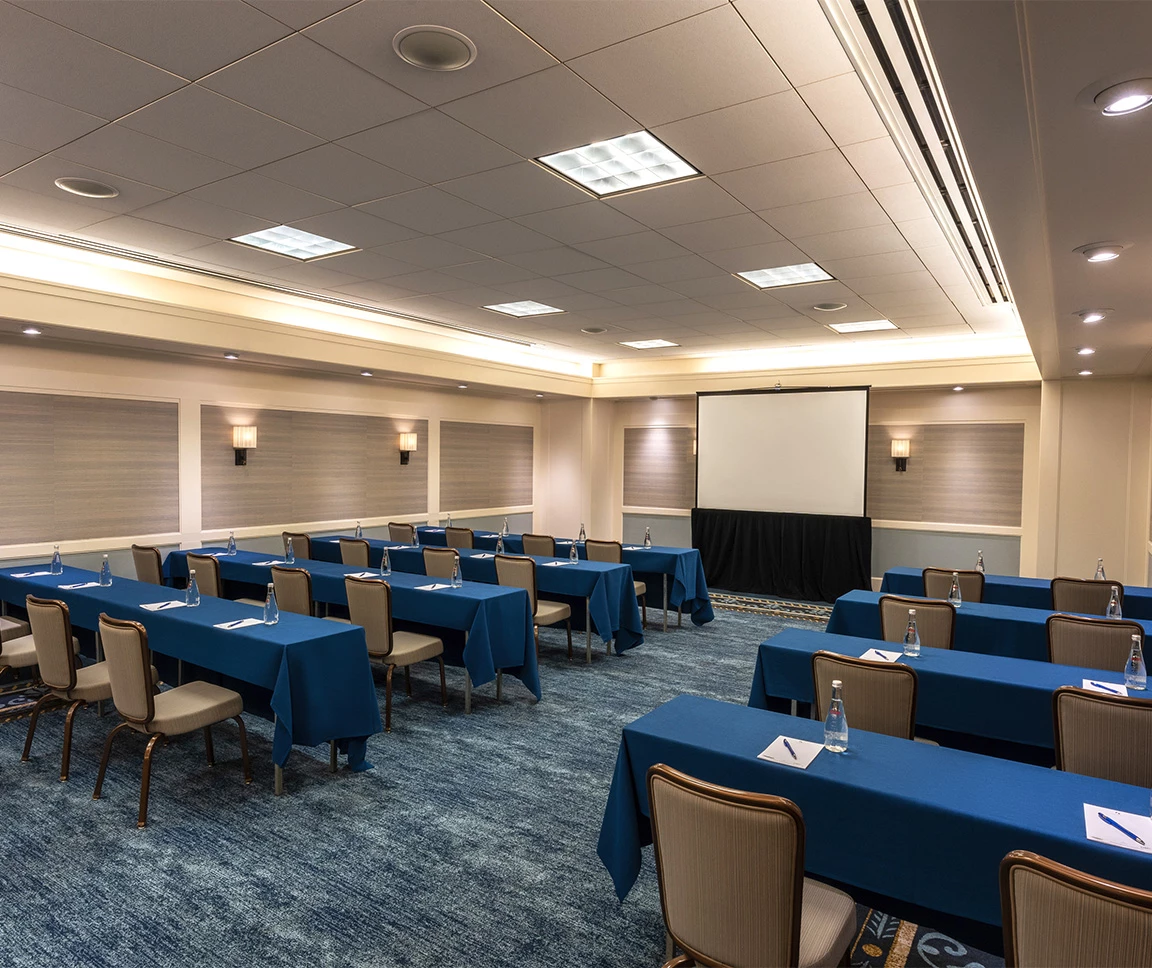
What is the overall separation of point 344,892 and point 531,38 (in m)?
3.34

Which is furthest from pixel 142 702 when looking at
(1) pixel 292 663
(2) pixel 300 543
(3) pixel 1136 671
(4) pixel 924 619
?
(2) pixel 300 543

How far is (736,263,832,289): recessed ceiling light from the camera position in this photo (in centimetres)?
593

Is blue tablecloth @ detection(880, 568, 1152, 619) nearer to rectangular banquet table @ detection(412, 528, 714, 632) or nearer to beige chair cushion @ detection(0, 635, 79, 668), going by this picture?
rectangular banquet table @ detection(412, 528, 714, 632)

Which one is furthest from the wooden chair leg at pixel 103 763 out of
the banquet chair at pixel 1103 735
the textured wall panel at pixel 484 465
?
the textured wall panel at pixel 484 465

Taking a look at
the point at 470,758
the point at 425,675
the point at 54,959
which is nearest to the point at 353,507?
the point at 425,675

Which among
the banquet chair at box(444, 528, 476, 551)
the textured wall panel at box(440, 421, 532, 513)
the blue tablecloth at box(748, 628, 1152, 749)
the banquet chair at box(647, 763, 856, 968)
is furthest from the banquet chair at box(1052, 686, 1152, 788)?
the textured wall panel at box(440, 421, 532, 513)

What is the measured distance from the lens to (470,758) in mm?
4363

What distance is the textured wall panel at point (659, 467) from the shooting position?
38.8 ft

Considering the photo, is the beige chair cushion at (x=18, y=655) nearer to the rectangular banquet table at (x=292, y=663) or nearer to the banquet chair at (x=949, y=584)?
the rectangular banquet table at (x=292, y=663)

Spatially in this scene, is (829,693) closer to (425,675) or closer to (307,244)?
(425,675)

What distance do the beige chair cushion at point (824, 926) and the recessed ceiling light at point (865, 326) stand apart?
22.7ft

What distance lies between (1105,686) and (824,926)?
6.88 feet

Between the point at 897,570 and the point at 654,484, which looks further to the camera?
the point at 654,484

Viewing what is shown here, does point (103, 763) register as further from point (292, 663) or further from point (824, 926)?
point (824, 926)
